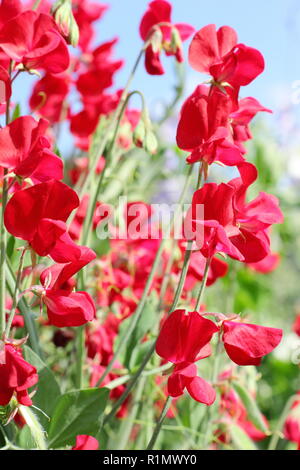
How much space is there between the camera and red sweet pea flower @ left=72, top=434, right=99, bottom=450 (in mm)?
728

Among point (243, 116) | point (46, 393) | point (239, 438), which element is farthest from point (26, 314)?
point (239, 438)

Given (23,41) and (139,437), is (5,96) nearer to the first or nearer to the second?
(23,41)

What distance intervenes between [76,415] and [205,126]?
310 mm

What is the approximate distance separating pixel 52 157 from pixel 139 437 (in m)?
0.60

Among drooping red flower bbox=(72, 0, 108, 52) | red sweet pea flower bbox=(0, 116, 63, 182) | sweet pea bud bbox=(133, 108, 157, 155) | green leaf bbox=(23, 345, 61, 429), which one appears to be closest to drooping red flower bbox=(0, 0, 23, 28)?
red sweet pea flower bbox=(0, 116, 63, 182)

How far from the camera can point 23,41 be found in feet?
2.08

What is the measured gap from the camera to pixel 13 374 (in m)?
0.55

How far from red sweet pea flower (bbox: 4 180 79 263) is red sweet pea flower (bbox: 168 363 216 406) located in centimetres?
14

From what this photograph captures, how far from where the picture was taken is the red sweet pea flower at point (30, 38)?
627 millimetres

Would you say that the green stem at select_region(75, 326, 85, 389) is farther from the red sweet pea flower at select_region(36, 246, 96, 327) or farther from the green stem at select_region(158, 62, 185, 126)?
the green stem at select_region(158, 62, 185, 126)

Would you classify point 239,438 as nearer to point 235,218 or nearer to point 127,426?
point 127,426

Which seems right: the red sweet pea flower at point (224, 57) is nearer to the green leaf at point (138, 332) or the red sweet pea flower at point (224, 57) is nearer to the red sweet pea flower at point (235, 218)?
the red sweet pea flower at point (235, 218)

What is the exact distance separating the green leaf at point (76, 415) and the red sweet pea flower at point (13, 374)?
0.11 meters
